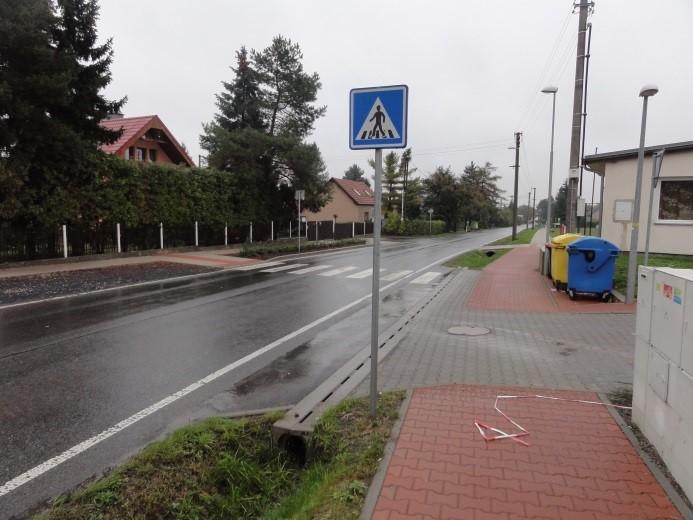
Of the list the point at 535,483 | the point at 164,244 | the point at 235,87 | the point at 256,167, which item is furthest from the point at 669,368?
the point at 235,87

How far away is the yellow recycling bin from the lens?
1194 cm

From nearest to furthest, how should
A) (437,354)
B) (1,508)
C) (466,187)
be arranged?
(1,508) → (437,354) → (466,187)

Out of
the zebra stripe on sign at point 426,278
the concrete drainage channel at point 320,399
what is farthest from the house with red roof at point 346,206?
the concrete drainage channel at point 320,399

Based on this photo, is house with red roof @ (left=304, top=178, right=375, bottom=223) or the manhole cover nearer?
the manhole cover

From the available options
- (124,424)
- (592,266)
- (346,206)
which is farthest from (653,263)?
(346,206)

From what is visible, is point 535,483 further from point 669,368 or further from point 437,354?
point 437,354

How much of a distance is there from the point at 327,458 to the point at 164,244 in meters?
19.7

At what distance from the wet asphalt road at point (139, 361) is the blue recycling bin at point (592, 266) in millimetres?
3579

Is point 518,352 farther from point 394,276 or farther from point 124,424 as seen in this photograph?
point 394,276

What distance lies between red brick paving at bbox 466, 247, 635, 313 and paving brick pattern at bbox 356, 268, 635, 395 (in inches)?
22.8

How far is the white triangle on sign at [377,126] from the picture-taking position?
4102 mm

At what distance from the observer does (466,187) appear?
60.8m

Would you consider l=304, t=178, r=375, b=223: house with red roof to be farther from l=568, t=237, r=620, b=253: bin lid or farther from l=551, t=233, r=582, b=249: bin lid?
l=568, t=237, r=620, b=253: bin lid

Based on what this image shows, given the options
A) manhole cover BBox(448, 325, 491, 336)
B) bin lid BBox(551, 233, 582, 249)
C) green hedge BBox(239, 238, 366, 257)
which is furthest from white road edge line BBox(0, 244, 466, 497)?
green hedge BBox(239, 238, 366, 257)
